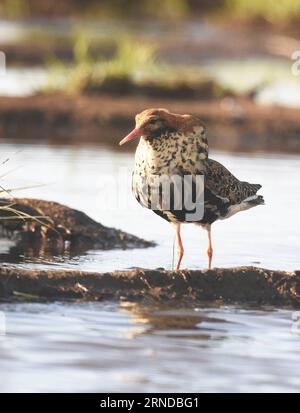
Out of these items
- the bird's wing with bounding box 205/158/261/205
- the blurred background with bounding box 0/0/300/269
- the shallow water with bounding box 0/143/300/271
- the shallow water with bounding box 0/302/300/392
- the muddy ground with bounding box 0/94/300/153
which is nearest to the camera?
the shallow water with bounding box 0/302/300/392

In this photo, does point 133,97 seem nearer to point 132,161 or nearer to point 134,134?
point 132,161

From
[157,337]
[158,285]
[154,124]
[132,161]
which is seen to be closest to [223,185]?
[154,124]

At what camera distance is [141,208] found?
13477 millimetres

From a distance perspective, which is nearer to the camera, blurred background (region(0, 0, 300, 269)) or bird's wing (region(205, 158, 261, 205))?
bird's wing (region(205, 158, 261, 205))

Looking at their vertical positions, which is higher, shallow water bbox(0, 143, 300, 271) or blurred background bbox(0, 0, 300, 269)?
blurred background bbox(0, 0, 300, 269)

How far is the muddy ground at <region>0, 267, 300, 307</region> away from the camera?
857 cm

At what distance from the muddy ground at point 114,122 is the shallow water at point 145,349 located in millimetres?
10108

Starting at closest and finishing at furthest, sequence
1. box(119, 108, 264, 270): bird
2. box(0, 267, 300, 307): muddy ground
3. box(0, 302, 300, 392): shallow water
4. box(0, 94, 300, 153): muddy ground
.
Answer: box(0, 302, 300, 392): shallow water, box(0, 267, 300, 307): muddy ground, box(119, 108, 264, 270): bird, box(0, 94, 300, 153): muddy ground

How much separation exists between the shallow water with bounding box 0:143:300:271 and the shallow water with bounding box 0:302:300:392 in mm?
1670

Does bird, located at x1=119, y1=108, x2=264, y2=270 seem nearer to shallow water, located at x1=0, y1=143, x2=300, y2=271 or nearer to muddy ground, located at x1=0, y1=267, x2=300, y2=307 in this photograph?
muddy ground, located at x1=0, y1=267, x2=300, y2=307

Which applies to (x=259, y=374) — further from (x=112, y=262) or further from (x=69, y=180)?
(x=69, y=180)

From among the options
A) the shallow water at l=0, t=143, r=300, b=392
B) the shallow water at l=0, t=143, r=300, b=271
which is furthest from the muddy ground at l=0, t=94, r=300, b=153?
the shallow water at l=0, t=143, r=300, b=392

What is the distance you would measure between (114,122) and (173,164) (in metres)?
10.2

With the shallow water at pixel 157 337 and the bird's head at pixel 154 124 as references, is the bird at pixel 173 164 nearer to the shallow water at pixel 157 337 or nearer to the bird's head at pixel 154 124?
the bird's head at pixel 154 124
